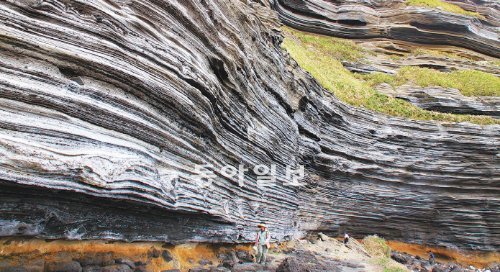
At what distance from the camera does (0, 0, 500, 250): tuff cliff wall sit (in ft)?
23.2

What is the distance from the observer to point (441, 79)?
3519cm

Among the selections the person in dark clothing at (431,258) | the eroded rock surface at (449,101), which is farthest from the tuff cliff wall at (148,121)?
the eroded rock surface at (449,101)

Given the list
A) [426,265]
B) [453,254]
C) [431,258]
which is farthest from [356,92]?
[453,254]

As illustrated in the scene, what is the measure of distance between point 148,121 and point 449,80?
3487cm

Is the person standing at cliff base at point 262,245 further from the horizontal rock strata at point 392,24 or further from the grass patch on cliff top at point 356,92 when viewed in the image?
the horizontal rock strata at point 392,24

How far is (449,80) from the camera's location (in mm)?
35469

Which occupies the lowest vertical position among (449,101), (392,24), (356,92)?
(356,92)

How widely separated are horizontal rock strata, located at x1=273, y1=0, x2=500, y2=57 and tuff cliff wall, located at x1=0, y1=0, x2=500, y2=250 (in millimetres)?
25436

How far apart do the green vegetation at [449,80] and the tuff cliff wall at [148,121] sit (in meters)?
17.8

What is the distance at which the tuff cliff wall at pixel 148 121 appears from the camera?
7066 millimetres

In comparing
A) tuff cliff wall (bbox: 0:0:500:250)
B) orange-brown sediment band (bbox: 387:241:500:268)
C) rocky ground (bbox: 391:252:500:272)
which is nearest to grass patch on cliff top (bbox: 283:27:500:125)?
tuff cliff wall (bbox: 0:0:500:250)

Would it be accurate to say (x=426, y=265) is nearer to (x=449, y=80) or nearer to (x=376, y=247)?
(x=376, y=247)

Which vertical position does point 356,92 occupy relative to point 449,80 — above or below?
below

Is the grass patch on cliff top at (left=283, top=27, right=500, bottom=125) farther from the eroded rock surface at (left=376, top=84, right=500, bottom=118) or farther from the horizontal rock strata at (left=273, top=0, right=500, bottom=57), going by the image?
the horizontal rock strata at (left=273, top=0, right=500, bottom=57)
